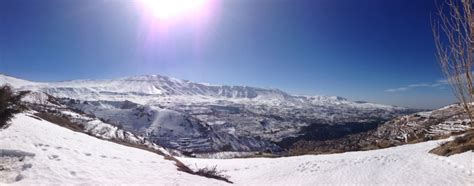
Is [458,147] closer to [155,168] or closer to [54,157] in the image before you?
[155,168]

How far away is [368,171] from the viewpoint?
626 inches

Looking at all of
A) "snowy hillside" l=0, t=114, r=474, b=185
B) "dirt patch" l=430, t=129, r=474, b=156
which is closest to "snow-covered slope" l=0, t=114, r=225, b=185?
"snowy hillside" l=0, t=114, r=474, b=185

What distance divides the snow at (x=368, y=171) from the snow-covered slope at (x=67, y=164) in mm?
5268

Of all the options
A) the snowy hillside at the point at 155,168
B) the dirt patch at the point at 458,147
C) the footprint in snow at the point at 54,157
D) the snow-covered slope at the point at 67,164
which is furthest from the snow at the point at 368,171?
the footprint in snow at the point at 54,157

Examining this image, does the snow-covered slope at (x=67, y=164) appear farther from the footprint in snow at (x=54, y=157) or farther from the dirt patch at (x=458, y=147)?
the dirt patch at (x=458, y=147)

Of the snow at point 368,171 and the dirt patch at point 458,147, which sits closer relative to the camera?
the snow at point 368,171

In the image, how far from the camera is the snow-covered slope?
29.8ft

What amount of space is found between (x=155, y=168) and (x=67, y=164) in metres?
3.80

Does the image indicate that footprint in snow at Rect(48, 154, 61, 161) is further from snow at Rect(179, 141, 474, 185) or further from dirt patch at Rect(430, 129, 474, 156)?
dirt patch at Rect(430, 129, 474, 156)

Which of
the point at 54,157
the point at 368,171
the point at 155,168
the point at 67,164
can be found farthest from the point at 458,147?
the point at 54,157

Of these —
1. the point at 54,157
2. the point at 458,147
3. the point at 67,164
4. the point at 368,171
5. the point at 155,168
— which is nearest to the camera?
the point at 67,164

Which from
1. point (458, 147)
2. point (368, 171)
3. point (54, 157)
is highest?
point (458, 147)

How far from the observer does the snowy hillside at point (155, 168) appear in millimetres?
9625

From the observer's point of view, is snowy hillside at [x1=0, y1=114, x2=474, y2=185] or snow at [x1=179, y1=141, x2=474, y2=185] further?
snow at [x1=179, y1=141, x2=474, y2=185]
